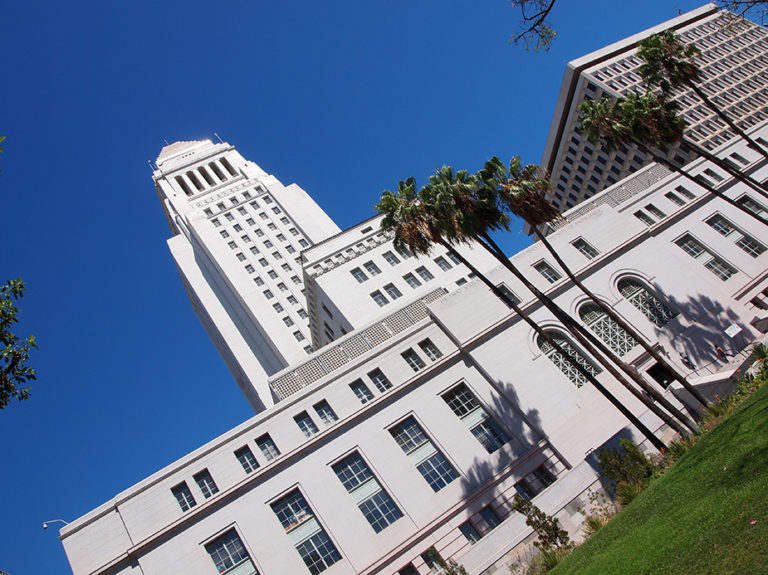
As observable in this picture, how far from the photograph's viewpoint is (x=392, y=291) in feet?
149

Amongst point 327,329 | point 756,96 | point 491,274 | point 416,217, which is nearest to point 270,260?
point 327,329

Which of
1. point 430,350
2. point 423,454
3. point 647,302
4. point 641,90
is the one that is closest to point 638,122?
point 647,302

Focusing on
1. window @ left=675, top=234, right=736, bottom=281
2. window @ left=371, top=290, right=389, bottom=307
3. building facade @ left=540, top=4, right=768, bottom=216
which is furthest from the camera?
building facade @ left=540, top=4, right=768, bottom=216

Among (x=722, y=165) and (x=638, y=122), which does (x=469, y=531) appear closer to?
(x=638, y=122)

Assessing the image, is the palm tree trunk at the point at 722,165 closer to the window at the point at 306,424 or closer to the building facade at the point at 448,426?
the building facade at the point at 448,426

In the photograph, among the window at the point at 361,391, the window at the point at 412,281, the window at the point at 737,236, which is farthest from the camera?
the window at the point at 412,281

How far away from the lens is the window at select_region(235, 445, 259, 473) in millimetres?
27469

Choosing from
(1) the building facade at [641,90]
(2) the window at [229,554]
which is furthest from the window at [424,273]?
(1) the building facade at [641,90]

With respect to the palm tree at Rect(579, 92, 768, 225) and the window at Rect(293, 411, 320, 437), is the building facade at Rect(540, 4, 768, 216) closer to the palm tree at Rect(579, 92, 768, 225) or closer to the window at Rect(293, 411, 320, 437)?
the palm tree at Rect(579, 92, 768, 225)

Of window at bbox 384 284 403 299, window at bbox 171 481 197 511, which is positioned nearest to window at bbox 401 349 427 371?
window at bbox 384 284 403 299

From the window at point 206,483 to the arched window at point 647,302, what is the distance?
29.8m

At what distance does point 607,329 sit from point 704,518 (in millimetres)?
22919

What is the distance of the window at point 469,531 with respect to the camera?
2462 cm

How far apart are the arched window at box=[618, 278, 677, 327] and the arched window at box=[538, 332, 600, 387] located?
6201 mm
